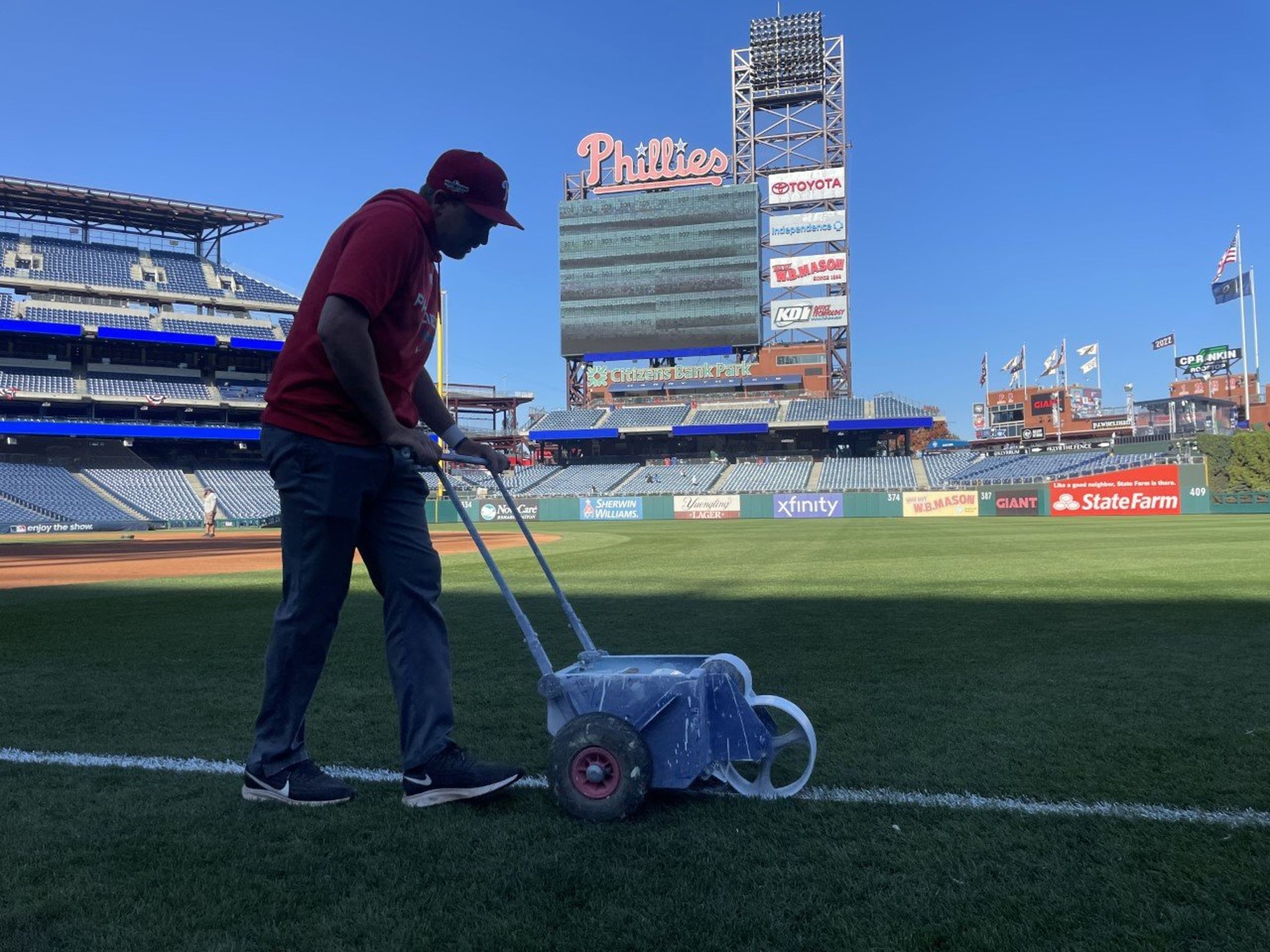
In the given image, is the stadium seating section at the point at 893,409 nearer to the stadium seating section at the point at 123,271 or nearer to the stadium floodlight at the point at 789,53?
the stadium floodlight at the point at 789,53

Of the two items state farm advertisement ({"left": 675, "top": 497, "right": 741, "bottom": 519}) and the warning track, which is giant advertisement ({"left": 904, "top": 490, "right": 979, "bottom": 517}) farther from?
the warning track

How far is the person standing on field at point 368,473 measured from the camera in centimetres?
276

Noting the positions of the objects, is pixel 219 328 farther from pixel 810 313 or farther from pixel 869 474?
pixel 869 474

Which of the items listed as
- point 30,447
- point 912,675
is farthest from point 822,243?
point 912,675

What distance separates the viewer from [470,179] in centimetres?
295

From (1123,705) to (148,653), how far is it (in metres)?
5.49

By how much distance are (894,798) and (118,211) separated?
56.6 metres

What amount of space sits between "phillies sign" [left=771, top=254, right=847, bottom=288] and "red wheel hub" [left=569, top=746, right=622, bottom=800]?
52.2 metres

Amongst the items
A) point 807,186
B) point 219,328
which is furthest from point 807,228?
point 219,328

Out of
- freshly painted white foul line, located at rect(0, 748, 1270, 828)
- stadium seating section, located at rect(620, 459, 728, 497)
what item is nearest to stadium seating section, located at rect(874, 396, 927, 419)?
stadium seating section, located at rect(620, 459, 728, 497)

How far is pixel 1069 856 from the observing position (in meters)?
2.25

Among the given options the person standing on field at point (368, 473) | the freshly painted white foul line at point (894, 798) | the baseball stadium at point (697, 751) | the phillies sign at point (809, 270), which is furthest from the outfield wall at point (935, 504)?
the person standing on field at point (368, 473)

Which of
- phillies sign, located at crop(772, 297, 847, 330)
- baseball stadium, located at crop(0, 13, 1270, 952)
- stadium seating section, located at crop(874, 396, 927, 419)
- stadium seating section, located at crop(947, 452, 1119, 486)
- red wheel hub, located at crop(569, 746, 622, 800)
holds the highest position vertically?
phillies sign, located at crop(772, 297, 847, 330)

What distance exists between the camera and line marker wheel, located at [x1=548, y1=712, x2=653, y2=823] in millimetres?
2541
